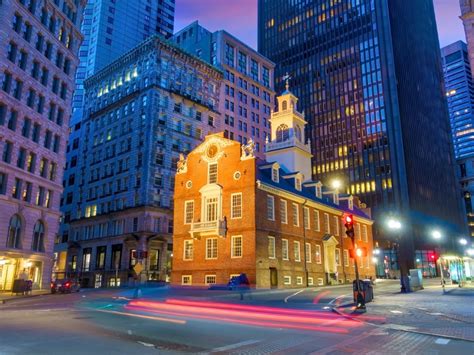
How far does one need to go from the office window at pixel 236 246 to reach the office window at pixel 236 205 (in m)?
2.26

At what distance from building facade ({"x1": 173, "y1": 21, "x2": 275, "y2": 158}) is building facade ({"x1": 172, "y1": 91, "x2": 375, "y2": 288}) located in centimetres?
3556

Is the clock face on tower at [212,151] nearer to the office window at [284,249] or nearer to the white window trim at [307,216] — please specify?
the office window at [284,249]

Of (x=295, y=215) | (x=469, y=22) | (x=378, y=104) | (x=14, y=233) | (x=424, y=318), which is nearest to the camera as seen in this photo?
(x=424, y=318)

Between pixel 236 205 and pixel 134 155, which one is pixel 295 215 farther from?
pixel 134 155

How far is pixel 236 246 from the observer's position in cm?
4219

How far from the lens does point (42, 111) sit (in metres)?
50.0

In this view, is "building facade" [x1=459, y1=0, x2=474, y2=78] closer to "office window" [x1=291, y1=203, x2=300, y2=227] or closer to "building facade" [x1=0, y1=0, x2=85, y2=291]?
"office window" [x1=291, y1=203, x2=300, y2=227]

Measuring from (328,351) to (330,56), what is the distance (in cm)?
12931

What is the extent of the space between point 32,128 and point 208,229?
2423 centimetres

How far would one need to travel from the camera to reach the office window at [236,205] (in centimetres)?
4266

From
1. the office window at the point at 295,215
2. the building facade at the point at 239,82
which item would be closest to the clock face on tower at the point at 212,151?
the office window at the point at 295,215

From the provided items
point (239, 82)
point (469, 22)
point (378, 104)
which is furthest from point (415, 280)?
point (378, 104)

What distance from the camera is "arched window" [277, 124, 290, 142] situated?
5931 centimetres

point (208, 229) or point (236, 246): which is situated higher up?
point (208, 229)
